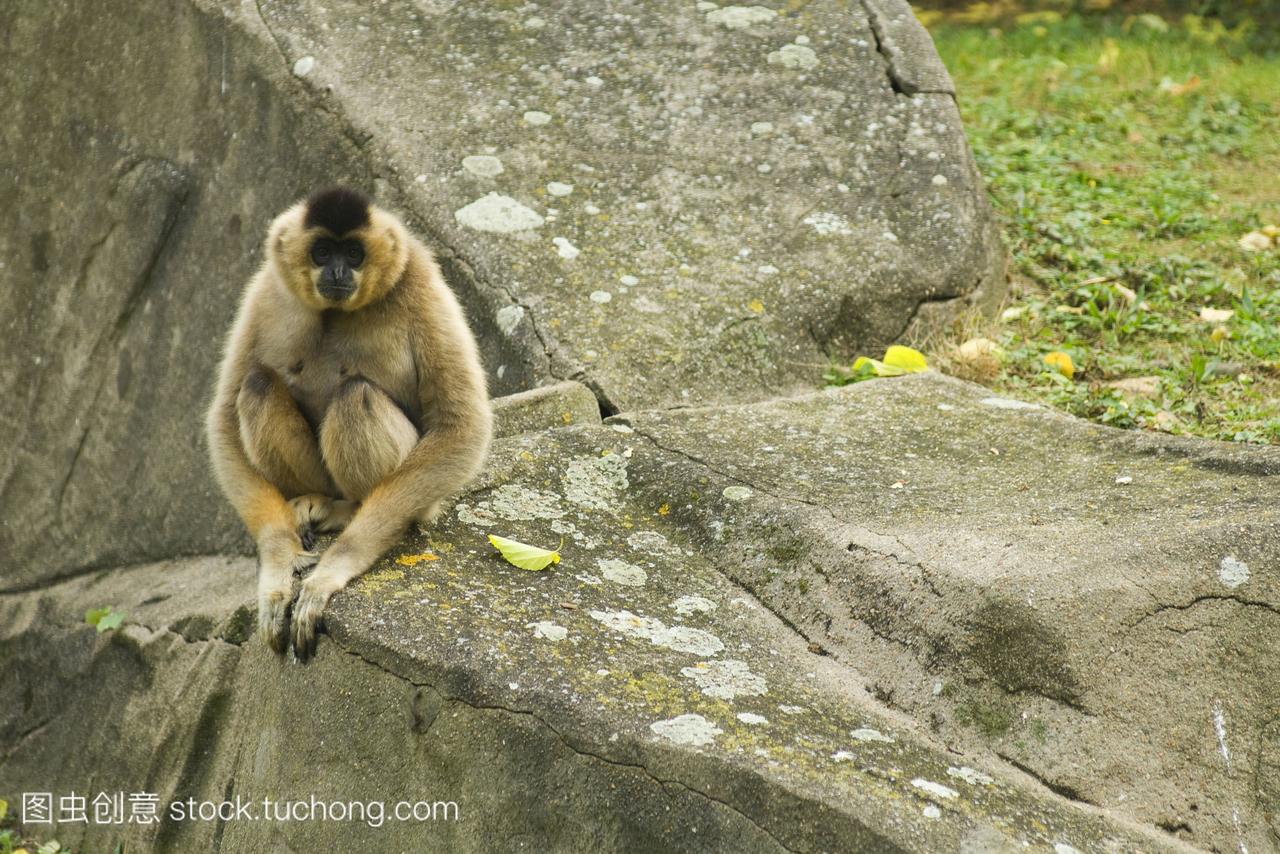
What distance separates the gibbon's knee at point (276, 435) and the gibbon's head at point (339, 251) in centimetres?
36

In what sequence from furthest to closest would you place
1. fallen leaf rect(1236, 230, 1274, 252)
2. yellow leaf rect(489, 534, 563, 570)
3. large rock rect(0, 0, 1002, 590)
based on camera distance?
fallen leaf rect(1236, 230, 1274, 252) < large rock rect(0, 0, 1002, 590) < yellow leaf rect(489, 534, 563, 570)

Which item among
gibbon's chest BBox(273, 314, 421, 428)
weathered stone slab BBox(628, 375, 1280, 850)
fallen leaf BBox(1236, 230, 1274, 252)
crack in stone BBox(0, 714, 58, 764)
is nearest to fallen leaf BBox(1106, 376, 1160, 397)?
weathered stone slab BBox(628, 375, 1280, 850)

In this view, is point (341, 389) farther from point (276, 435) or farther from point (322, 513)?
point (322, 513)

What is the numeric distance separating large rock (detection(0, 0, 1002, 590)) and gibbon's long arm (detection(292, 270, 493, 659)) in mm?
1427

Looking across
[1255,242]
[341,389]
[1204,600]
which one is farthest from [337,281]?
[1255,242]

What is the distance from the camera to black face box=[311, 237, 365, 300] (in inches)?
184

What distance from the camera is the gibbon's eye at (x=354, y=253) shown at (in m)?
4.70

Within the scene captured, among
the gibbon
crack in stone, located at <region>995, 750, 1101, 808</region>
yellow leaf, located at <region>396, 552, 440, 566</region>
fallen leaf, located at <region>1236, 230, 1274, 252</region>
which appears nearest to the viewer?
crack in stone, located at <region>995, 750, 1101, 808</region>

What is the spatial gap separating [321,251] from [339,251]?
79 mm

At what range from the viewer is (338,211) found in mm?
4734

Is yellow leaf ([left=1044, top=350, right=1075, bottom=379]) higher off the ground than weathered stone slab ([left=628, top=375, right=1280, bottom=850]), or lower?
lower

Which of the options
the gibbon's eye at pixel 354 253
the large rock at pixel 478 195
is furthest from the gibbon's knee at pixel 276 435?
the large rock at pixel 478 195

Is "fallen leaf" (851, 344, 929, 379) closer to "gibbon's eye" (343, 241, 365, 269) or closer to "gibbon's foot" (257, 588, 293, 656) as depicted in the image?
"gibbon's eye" (343, 241, 365, 269)

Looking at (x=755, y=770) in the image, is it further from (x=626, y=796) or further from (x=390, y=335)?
(x=390, y=335)
